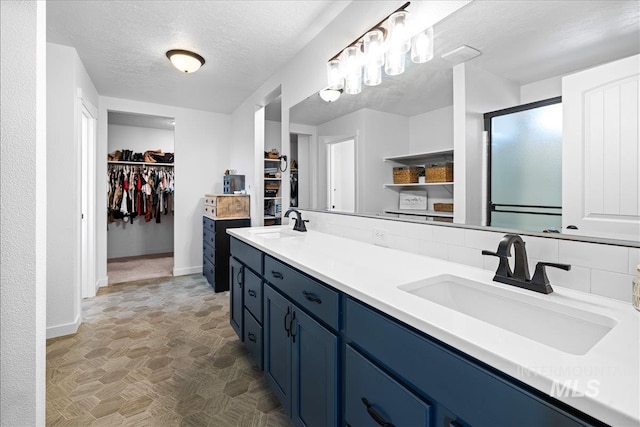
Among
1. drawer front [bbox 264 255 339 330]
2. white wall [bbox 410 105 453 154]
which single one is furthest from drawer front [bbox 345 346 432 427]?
white wall [bbox 410 105 453 154]

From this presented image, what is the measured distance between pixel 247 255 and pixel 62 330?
2013mm

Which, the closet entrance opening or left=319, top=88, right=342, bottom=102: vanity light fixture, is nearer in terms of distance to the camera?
left=319, top=88, right=342, bottom=102: vanity light fixture

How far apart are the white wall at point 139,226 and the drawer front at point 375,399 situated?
19.4 feet

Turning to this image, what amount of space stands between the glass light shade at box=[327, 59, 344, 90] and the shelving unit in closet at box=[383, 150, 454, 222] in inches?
33.2

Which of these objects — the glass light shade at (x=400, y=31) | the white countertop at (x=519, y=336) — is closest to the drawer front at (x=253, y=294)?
the white countertop at (x=519, y=336)

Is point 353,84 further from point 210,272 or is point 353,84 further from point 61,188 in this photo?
point 210,272

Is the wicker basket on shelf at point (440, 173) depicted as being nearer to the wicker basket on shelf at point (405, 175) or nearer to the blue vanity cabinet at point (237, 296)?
the wicker basket on shelf at point (405, 175)

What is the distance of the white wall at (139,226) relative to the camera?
562 cm

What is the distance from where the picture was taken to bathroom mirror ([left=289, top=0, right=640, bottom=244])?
3.09 feet

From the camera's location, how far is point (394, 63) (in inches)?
66.5

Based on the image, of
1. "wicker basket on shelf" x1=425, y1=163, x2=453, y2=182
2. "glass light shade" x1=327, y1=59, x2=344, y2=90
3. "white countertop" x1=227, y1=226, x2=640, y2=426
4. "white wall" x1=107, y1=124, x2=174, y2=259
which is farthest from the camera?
"white wall" x1=107, y1=124, x2=174, y2=259

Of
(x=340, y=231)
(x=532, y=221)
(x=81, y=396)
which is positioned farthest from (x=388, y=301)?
(x=81, y=396)

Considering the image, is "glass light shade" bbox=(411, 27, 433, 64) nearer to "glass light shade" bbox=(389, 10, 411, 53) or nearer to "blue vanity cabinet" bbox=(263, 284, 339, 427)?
"glass light shade" bbox=(389, 10, 411, 53)

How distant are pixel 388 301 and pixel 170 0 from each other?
7.74 feet
